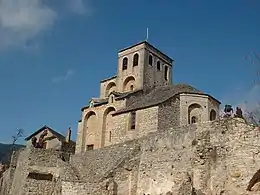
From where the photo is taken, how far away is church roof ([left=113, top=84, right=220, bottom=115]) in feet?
132

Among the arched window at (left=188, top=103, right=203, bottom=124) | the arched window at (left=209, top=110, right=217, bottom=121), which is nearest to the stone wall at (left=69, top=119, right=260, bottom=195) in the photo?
the arched window at (left=188, top=103, right=203, bottom=124)

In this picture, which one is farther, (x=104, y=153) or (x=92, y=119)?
(x=92, y=119)

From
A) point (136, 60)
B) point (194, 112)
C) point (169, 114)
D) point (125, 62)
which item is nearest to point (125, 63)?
point (125, 62)

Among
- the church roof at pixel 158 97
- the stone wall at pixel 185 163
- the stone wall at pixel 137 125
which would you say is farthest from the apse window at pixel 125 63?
the stone wall at pixel 185 163

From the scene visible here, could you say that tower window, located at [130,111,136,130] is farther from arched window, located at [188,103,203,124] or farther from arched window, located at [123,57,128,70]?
arched window, located at [123,57,128,70]

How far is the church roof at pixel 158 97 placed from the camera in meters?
40.3

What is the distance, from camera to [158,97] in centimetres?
4153

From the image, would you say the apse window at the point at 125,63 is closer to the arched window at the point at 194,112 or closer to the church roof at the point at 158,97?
the church roof at the point at 158,97

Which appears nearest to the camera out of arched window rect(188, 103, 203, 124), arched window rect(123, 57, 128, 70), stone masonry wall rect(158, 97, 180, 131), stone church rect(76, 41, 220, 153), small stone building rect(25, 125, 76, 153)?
stone masonry wall rect(158, 97, 180, 131)

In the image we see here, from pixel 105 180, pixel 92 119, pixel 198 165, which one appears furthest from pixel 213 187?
pixel 92 119

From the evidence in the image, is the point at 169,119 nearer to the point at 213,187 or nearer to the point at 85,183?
the point at 85,183

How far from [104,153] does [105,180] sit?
405 cm

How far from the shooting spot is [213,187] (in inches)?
791

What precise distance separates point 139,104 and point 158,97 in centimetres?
203
